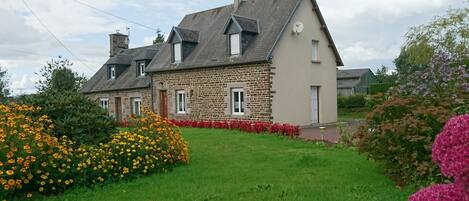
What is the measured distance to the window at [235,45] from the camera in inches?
900

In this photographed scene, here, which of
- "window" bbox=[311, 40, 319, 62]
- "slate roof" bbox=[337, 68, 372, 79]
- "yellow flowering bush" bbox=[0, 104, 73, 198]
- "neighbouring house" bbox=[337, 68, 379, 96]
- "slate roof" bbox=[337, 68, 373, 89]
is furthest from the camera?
"slate roof" bbox=[337, 68, 372, 79]

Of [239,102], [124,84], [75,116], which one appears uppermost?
[124,84]

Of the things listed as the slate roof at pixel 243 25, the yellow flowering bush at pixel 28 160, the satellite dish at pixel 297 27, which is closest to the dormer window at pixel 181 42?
the slate roof at pixel 243 25

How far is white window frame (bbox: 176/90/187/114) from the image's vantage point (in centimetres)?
2600

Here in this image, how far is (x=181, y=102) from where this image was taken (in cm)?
2639

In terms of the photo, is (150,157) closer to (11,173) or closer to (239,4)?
(11,173)

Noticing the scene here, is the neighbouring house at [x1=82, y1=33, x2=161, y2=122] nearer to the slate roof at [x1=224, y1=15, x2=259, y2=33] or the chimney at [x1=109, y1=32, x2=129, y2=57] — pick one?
the chimney at [x1=109, y1=32, x2=129, y2=57]

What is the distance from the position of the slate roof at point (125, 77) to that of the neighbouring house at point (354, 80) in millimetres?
40994

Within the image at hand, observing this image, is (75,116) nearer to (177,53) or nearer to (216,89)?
(216,89)

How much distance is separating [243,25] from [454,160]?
67.8 ft

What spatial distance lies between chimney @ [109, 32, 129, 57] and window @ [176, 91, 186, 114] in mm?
12128

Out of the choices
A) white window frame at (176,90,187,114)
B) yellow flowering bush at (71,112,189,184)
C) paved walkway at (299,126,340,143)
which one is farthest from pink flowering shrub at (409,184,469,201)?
white window frame at (176,90,187,114)

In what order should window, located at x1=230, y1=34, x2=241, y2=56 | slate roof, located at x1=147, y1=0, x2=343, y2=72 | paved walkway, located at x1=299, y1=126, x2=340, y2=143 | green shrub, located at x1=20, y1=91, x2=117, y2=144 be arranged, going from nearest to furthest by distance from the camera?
1. green shrub, located at x1=20, y1=91, x2=117, y2=144
2. paved walkway, located at x1=299, y1=126, x2=340, y2=143
3. slate roof, located at x1=147, y1=0, x2=343, y2=72
4. window, located at x1=230, y1=34, x2=241, y2=56

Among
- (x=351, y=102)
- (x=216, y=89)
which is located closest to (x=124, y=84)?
(x=216, y=89)
